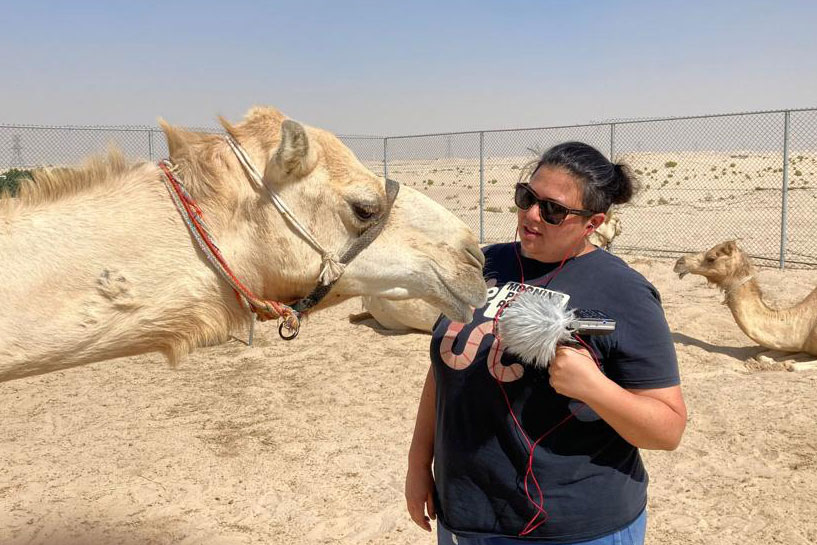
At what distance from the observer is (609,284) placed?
74.7 inches

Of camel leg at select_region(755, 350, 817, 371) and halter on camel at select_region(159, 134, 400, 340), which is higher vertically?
halter on camel at select_region(159, 134, 400, 340)

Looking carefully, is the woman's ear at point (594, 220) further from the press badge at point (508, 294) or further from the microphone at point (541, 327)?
the microphone at point (541, 327)

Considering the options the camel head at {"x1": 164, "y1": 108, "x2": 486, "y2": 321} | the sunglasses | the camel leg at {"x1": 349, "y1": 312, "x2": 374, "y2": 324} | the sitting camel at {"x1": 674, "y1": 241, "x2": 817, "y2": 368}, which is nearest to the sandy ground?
the sitting camel at {"x1": 674, "y1": 241, "x2": 817, "y2": 368}

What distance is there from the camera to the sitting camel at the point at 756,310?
23.3ft

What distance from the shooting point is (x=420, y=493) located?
2.27 m

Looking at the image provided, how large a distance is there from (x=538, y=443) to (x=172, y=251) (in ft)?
3.70

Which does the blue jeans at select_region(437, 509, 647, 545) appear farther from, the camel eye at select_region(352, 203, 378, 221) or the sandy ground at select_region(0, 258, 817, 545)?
the sandy ground at select_region(0, 258, 817, 545)

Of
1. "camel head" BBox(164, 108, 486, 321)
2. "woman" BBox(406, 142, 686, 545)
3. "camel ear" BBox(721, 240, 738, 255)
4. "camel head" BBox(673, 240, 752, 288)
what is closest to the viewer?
"woman" BBox(406, 142, 686, 545)

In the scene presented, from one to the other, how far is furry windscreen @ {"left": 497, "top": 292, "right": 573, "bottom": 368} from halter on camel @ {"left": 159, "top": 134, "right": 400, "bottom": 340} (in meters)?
0.58

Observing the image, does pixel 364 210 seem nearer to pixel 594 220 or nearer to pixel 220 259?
pixel 220 259

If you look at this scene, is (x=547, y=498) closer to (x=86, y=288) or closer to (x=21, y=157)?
(x=86, y=288)

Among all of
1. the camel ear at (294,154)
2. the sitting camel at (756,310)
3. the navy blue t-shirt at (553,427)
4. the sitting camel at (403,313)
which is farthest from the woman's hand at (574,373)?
the sitting camel at (756,310)

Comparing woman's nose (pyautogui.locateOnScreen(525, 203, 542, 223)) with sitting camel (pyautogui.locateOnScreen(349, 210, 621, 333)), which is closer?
woman's nose (pyautogui.locateOnScreen(525, 203, 542, 223))

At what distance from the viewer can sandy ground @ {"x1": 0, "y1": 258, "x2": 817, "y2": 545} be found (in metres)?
3.94
